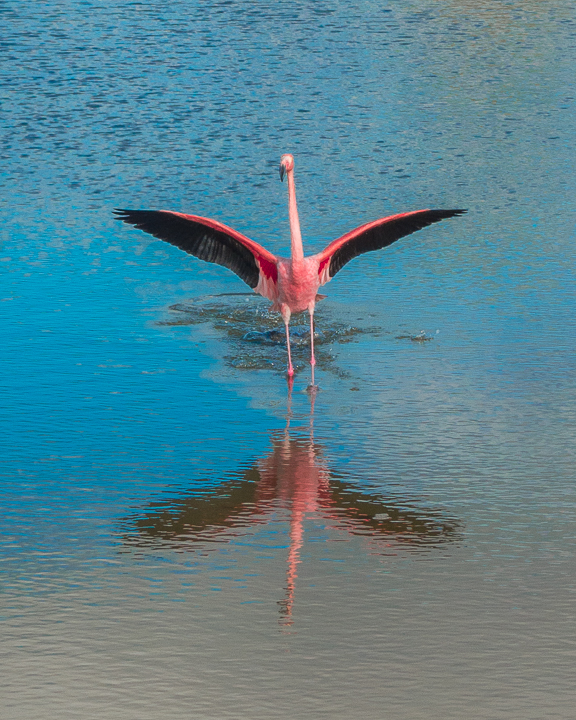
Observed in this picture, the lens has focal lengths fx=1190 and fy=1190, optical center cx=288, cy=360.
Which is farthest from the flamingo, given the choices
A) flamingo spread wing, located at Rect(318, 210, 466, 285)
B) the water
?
the water

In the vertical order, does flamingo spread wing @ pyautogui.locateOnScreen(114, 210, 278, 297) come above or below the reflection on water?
above

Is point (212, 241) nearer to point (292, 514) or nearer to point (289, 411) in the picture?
point (289, 411)

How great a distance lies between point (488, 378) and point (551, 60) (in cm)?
1262

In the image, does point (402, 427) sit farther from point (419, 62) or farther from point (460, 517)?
point (419, 62)

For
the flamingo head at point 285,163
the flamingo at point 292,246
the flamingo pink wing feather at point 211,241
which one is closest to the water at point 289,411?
the flamingo at point 292,246

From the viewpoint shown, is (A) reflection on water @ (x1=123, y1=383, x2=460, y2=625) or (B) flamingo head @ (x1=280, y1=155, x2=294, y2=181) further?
(B) flamingo head @ (x1=280, y1=155, x2=294, y2=181)

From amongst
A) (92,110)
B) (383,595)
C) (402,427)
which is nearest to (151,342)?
(402,427)

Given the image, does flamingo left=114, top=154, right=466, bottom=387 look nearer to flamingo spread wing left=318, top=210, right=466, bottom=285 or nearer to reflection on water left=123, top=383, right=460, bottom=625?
flamingo spread wing left=318, top=210, right=466, bottom=285

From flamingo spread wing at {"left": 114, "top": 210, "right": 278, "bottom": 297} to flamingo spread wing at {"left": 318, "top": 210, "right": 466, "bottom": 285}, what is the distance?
18.6 inches

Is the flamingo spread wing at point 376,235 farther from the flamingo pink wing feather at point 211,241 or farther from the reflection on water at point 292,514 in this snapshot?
the reflection on water at point 292,514

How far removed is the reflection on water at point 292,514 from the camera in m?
6.21

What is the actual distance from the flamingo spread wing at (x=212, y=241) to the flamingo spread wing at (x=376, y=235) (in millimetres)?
473

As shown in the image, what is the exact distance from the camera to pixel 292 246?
382 inches

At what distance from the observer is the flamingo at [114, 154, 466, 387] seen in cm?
A: 977
